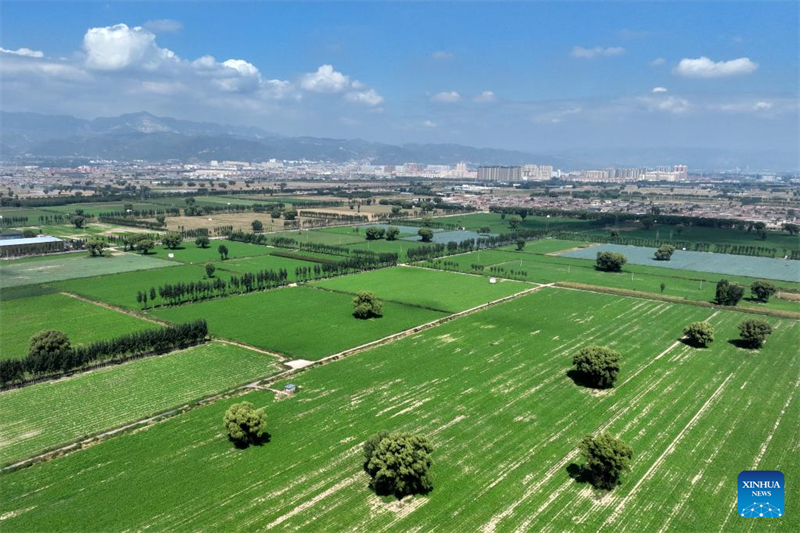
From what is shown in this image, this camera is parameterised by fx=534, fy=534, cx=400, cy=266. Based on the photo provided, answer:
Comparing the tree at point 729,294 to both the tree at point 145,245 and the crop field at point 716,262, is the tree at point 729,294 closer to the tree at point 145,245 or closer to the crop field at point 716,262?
the crop field at point 716,262

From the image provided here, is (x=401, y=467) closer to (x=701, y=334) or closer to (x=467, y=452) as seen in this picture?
(x=467, y=452)

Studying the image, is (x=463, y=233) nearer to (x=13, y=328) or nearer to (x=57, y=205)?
(x=13, y=328)

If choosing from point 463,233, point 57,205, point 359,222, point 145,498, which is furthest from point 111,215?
point 145,498

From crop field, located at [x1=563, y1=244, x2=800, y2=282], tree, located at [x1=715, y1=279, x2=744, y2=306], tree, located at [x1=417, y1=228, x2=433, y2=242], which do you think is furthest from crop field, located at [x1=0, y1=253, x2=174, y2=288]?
tree, located at [x1=715, y1=279, x2=744, y2=306]

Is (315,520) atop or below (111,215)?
below

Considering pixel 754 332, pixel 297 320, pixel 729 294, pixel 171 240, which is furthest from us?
pixel 171 240

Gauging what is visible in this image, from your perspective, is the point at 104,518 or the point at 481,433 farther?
the point at 481,433

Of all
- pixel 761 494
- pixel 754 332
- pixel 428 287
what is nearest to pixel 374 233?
pixel 428 287
